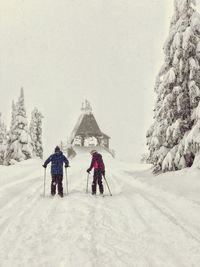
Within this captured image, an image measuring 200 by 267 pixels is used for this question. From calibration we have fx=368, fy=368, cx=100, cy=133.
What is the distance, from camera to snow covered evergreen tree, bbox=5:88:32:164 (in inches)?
2004

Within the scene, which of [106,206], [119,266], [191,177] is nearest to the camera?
[119,266]

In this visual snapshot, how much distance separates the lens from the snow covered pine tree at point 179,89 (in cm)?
2309

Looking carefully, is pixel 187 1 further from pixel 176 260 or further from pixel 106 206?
pixel 176 260

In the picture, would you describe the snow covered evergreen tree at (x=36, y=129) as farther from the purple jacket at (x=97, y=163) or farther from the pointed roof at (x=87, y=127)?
the purple jacket at (x=97, y=163)

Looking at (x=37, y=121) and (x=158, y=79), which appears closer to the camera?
(x=158, y=79)

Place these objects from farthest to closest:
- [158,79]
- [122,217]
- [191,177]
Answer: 1. [158,79]
2. [191,177]
3. [122,217]

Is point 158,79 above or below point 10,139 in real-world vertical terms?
above

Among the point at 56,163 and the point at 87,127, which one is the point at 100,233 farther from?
the point at 87,127

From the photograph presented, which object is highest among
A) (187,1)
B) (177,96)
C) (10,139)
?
(187,1)

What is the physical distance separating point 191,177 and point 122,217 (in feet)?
34.9

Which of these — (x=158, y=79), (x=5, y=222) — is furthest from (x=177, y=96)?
(x=5, y=222)

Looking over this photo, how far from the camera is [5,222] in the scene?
858 centimetres

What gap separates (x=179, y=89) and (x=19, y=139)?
106 ft

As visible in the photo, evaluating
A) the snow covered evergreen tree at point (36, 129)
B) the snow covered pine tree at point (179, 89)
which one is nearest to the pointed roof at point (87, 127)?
the snow covered evergreen tree at point (36, 129)
